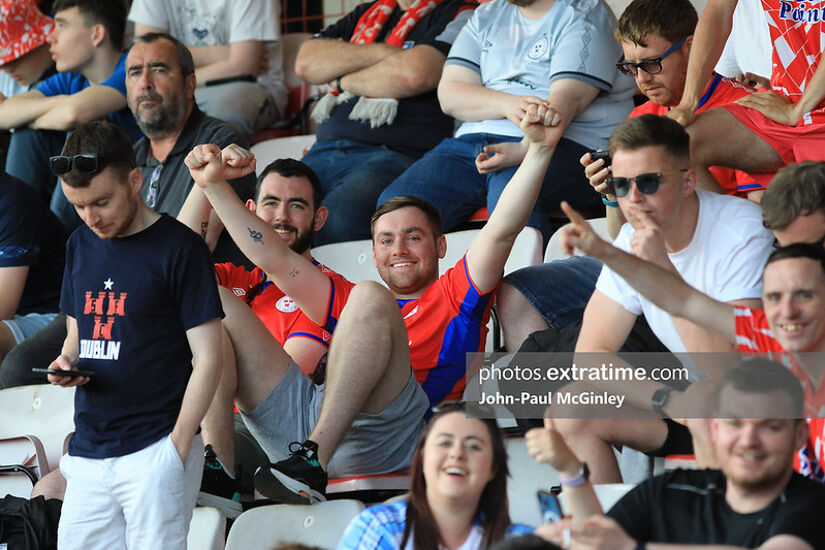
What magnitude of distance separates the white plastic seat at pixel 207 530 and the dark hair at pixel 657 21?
1774 millimetres

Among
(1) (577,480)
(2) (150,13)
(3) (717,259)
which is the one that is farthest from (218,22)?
(1) (577,480)

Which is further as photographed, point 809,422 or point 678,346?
point 678,346

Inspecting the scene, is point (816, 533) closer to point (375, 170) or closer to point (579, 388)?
point (579, 388)

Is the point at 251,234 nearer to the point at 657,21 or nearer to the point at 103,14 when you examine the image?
the point at 657,21

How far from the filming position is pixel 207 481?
10.3ft

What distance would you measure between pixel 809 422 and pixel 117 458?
5.16 feet

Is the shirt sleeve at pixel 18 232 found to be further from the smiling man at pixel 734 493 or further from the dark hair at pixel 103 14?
the smiling man at pixel 734 493

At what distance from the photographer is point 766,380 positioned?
6.97 feet

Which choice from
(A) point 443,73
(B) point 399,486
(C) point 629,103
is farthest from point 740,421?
(A) point 443,73

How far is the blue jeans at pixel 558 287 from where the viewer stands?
338cm

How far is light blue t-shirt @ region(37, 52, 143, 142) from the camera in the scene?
5105 millimetres

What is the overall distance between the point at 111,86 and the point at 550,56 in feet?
6.55

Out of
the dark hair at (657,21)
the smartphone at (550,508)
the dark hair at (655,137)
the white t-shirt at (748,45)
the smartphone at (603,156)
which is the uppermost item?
the white t-shirt at (748,45)

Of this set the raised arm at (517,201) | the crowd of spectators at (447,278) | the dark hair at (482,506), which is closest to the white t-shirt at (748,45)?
the crowd of spectators at (447,278)
